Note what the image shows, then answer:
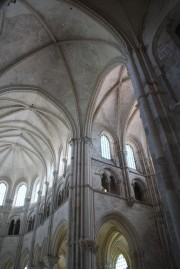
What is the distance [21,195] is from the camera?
25.0 m

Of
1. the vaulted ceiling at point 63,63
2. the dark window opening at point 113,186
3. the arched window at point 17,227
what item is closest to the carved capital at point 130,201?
the dark window opening at point 113,186

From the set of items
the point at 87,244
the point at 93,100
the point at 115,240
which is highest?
the point at 93,100

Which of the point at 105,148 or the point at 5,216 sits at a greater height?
the point at 105,148

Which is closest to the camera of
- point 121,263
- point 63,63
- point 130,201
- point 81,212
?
point 81,212

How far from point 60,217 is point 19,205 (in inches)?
396

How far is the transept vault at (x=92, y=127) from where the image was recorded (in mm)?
9445

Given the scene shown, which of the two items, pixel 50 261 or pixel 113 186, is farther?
pixel 113 186

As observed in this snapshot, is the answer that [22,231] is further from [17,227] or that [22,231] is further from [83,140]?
[83,140]

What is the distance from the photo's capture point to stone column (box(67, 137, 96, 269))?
1105 cm

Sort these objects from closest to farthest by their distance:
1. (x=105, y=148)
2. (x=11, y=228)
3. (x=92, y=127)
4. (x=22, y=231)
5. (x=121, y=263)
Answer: (x=92, y=127) → (x=105, y=148) → (x=121, y=263) → (x=22, y=231) → (x=11, y=228)

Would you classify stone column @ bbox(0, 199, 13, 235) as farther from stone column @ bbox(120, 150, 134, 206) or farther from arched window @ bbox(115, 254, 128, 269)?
stone column @ bbox(120, 150, 134, 206)

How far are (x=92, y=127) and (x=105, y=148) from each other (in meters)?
2.09

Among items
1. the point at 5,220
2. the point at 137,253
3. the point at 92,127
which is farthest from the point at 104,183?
the point at 5,220

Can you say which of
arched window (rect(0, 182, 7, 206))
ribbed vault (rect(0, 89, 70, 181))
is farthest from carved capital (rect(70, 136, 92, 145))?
arched window (rect(0, 182, 7, 206))
